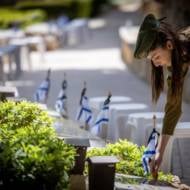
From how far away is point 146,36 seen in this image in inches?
207

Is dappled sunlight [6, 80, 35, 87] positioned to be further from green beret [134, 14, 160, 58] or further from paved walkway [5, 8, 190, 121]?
green beret [134, 14, 160, 58]

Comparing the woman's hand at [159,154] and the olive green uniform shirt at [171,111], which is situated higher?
the olive green uniform shirt at [171,111]

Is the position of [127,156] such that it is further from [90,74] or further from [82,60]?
[82,60]

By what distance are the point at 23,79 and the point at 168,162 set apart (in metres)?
8.88

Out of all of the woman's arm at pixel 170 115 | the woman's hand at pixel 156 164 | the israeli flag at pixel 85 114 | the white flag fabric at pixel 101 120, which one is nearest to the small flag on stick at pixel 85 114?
the israeli flag at pixel 85 114

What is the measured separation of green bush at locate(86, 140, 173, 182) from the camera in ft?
21.1

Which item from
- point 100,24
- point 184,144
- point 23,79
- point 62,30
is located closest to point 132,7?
point 100,24

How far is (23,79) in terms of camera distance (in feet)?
52.5

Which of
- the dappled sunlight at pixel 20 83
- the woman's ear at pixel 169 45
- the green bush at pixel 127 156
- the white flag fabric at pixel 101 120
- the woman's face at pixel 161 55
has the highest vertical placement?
the woman's ear at pixel 169 45

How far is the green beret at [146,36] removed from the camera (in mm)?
5254

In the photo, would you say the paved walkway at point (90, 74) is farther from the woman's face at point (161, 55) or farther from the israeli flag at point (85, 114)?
the woman's face at point (161, 55)

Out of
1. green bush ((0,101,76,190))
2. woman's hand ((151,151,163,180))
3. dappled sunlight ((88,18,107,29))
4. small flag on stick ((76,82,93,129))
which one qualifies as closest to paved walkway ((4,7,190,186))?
small flag on stick ((76,82,93,129))

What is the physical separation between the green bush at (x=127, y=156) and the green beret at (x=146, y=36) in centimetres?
144

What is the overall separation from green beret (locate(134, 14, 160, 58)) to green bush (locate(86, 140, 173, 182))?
144 cm
